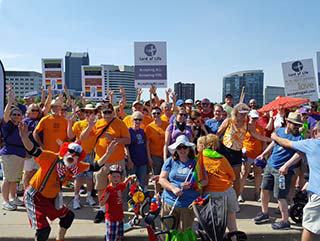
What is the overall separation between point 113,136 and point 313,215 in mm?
3146

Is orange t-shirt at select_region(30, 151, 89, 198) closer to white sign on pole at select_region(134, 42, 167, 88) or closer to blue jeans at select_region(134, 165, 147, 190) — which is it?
blue jeans at select_region(134, 165, 147, 190)

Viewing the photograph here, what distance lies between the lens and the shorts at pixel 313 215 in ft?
11.0

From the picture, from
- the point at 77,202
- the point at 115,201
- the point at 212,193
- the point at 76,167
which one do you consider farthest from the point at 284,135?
the point at 77,202

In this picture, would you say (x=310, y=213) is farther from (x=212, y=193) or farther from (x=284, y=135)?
(x=284, y=135)

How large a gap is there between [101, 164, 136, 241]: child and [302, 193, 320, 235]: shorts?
2337 mm

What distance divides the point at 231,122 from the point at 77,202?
10.6ft

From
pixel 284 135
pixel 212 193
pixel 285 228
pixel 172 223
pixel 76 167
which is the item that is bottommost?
pixel 285 228

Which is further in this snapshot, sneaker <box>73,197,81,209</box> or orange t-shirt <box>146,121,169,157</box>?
orange t-shirt <box>146,121,169,157</box>

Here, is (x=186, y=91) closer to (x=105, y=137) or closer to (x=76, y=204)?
(x=105, y=137)

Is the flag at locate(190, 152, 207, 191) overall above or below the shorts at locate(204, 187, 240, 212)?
above

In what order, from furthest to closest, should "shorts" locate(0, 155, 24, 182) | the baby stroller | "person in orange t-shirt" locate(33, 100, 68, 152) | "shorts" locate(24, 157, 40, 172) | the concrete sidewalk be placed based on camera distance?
1. "shorts" locate(24, 157, 40, 172)
2. "shorts" locate(0, 155, 24, 182)
3. "person in orange t-shirt" locate(33, 100, 68, 152)
4. the concrete sidewalk
5. the baby stroller

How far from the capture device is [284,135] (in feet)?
15.0

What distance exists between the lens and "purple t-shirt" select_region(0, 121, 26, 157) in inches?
208

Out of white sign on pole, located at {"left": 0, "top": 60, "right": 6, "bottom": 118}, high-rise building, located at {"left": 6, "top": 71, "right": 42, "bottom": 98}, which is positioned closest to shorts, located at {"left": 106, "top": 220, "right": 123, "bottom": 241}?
white sign on pole, located at {"left": 0, "top": 60, "right": 6, "bottom": 118}
